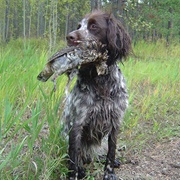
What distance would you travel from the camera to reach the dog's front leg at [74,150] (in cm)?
256

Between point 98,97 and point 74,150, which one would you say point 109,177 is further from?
point 98,97

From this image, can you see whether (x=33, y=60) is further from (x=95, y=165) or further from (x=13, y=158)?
(x=13, y=158)

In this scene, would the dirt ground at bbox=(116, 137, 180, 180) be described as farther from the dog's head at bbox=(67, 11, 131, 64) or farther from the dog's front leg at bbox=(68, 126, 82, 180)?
the dog's head at bbox=(67, 11, 131, 64)

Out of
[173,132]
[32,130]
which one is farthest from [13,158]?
[173,132]

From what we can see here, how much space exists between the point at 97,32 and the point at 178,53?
8.42 m

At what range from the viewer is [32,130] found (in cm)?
211

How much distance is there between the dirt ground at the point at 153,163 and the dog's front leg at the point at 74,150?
456 millimetres

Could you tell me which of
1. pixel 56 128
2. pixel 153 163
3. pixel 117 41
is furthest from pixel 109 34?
pixel 153 163

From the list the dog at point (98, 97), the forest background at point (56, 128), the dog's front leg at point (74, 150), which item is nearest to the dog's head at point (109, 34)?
the dog at point (98, 97)

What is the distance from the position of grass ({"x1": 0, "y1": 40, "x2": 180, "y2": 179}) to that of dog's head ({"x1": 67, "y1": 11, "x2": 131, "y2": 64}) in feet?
1.92

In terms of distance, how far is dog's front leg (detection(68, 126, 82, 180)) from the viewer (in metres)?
2.56

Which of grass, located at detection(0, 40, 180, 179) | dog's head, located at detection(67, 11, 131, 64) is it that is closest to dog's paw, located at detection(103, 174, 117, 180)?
grass, located at detection(0, 40, 180, 179)

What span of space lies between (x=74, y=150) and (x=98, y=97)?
0.51m

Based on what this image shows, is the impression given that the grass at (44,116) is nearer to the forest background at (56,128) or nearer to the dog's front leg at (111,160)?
the forest background at (56,128)
